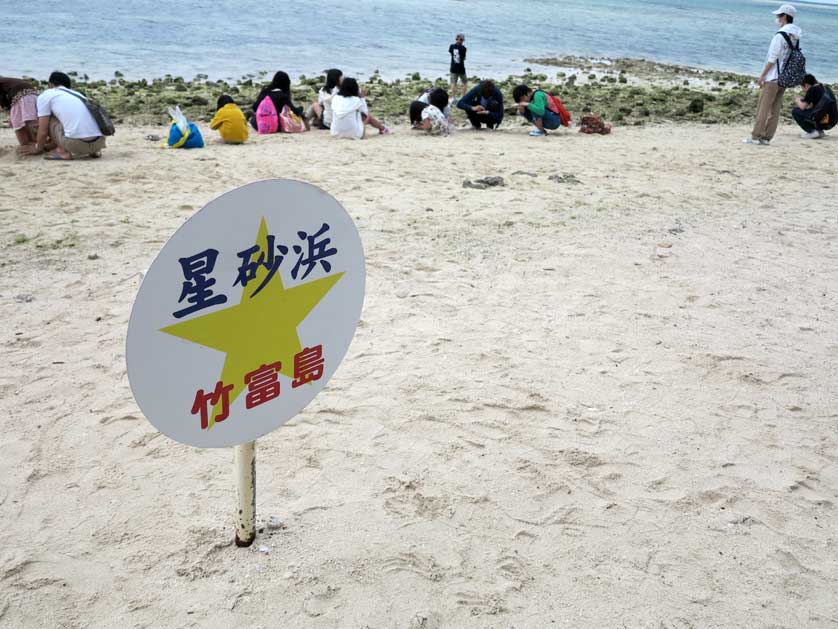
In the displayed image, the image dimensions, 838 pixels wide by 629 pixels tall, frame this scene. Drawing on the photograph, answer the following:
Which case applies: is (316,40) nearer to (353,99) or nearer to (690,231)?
(353,99)

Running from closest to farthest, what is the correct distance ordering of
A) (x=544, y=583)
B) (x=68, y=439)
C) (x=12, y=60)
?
(x=544, y=583) → (x=68, y=439) → (x=12, y=60)

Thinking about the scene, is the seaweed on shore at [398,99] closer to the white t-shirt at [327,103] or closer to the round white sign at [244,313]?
the white t-shirt at [327,103]

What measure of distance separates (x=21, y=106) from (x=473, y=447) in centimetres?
712

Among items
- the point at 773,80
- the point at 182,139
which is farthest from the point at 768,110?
the point at 182,139

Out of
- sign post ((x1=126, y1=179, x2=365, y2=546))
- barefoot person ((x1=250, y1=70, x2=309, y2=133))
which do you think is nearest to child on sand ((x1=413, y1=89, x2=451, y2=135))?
barefoot person ((x1=250, y1=70, x2=309, y2=133))

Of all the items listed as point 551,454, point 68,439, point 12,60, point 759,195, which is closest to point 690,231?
point 759,195

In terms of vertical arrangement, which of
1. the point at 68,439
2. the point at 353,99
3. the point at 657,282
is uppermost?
the point at 353,99

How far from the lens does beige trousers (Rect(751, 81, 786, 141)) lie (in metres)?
10.4

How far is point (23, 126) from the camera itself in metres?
8.18

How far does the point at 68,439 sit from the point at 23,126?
20.4ft

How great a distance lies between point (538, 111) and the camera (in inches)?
433

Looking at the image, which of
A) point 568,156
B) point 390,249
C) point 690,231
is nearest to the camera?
point 390,249

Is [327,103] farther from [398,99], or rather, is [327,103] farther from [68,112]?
[68,112]

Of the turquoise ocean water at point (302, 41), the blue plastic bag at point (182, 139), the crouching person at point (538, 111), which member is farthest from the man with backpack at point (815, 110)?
the turquoise ocean water at point (302, 41)
